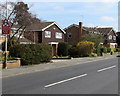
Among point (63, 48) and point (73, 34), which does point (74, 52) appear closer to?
point (63, 48)

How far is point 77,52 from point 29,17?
11.3 m

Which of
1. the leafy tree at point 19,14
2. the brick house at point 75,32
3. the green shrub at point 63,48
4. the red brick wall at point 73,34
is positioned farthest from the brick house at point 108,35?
the leafy tree at point 19,14

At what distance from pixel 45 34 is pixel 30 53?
24655 mm

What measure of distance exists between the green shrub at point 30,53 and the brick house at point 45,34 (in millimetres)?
20109

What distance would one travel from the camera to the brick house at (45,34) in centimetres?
4725

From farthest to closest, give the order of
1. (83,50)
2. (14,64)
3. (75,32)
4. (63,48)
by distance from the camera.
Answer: (75,32)
(63,48)
(83,50)
(14,64)

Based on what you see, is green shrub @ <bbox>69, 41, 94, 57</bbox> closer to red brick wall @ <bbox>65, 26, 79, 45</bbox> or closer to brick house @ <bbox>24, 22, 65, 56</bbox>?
brick house @ <bbox>24, 22, 65, 56</bbox>

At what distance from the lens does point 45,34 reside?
48094 millimetres

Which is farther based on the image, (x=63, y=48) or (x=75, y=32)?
(x=75, y=32)

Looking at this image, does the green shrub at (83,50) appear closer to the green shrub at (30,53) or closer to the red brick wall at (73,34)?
the green shrub at (30,53)

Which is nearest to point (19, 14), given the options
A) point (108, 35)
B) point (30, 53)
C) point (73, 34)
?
point (30, 53)

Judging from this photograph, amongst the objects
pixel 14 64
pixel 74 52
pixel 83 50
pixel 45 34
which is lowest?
pixel 14 64

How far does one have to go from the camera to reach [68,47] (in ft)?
150

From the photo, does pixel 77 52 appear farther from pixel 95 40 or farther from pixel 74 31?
pixel 74 31
